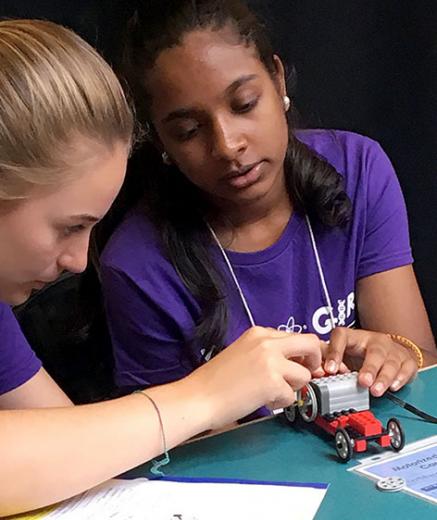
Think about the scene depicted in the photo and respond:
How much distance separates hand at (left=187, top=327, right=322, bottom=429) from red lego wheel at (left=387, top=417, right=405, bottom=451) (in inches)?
4.2

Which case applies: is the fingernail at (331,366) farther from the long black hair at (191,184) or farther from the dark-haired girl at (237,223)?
the long black hair at (191,184)

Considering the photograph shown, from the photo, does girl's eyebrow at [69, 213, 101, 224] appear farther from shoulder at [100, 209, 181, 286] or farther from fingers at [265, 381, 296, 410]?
shoulder at [100, 209, 181, 286]

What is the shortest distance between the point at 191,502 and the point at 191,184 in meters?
0.65

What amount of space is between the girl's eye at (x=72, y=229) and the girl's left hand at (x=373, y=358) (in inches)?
13.5

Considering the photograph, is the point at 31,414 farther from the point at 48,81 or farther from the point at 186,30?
the point at 186,30

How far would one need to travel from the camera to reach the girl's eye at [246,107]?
123 cm

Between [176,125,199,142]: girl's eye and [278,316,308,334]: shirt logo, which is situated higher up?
[176,125,199,142]: girl's eye

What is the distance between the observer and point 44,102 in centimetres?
84

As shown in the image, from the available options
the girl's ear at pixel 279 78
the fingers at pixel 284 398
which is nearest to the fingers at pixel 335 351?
the fingers at pixel 284 398

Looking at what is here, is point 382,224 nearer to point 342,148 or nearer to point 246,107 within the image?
point 342,148

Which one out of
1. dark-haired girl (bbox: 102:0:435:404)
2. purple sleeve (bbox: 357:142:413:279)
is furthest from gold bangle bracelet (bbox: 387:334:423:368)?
purple sleeve (bbox: 357:142:413:279)

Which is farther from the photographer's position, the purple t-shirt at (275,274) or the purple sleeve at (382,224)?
the purple sleeve at (382,224)

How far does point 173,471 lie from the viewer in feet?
Result: 2.99

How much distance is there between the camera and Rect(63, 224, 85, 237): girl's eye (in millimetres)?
898
